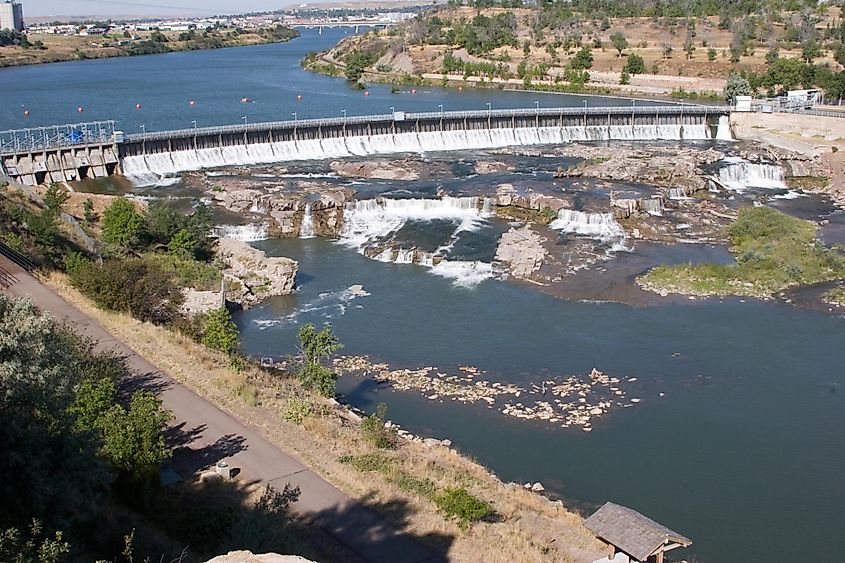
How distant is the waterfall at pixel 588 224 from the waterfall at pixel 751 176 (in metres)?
12.0

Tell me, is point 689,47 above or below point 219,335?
above

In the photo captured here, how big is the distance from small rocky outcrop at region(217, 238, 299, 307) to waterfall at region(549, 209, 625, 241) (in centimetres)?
1300

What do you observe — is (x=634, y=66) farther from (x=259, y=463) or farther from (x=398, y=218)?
(x=259, y=463)

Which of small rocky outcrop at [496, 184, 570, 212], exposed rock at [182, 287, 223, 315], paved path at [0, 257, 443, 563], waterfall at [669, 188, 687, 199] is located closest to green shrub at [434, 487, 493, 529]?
paved path at [0, 257, 443, 563]

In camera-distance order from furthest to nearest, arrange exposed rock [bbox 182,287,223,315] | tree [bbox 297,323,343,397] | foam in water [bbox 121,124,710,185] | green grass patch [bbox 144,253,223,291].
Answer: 1. foam in water [bbox 121,124,710,185]
2. green grass patch [bbox 144,253,223,291]
3. exposed rock [bbox 182,287,223,315]
4. tree [bbox 297,323,343,397]

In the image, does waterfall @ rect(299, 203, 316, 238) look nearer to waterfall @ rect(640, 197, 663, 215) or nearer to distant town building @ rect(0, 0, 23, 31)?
waterfall @ rect(640, 197, 663, 215)

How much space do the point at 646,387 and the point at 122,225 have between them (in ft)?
65.2

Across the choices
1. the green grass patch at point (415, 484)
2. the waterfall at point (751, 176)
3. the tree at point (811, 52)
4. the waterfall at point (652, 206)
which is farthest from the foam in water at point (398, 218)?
the tree at point (811, 52)

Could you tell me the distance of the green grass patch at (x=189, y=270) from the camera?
3072 centimetres

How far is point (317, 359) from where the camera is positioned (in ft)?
81.7

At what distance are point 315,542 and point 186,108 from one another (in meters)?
63.5

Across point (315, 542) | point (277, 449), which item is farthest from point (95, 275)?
point (315, 542)

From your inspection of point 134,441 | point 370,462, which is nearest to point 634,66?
point 370,462

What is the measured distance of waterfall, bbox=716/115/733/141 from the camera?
209 ft
